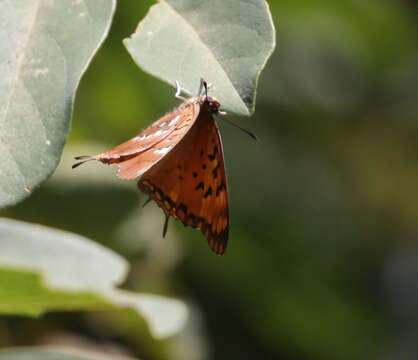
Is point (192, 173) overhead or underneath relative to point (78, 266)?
overhead

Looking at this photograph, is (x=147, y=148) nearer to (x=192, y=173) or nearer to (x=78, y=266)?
(x=192, y=173)

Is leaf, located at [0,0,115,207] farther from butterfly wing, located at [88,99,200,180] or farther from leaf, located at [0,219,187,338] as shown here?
leaf, located at [0,219,187,338]

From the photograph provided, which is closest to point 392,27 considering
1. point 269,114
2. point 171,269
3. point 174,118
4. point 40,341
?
point 269,114

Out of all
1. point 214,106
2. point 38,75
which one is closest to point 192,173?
point 214,106

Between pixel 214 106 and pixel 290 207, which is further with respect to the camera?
pixel 290 207

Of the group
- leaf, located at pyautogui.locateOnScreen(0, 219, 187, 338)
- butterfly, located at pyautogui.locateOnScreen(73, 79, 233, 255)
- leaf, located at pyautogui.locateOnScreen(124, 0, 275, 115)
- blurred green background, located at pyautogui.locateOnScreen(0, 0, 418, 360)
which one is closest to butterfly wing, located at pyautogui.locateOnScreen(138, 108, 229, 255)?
butterfly, located at pyautogui.locateOnScreen(73, 79, 233, 255)

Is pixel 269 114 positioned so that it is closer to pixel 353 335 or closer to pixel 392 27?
pixel 392 27
